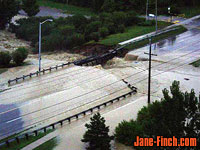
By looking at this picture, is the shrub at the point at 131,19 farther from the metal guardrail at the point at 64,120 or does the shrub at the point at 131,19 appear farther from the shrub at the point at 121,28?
the metal guardrail at the point at 64,120

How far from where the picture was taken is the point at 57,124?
23.3 metres

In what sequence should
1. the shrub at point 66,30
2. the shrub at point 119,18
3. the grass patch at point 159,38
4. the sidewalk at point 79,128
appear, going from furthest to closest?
the shrub at point 119,18, the shrub at point 66,30, the grass patch at point 159,38, the sidewalk at point 79,128

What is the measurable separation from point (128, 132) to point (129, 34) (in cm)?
3436

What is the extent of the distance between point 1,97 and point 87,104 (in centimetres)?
844

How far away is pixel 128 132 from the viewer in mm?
19328

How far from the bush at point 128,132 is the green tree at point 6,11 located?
45284 millimetres

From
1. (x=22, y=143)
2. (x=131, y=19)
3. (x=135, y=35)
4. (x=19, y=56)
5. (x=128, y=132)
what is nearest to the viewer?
(x=128, y=132)

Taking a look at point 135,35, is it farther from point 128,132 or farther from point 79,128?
point 128,132

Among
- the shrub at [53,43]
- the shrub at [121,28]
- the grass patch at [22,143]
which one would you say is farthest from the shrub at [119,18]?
the grass patch at [22,143]

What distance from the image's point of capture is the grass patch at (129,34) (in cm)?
4864

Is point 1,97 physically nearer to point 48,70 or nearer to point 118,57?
point 48,70

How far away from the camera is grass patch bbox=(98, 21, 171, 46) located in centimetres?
4864

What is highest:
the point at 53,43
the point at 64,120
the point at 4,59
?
the point at 53,43

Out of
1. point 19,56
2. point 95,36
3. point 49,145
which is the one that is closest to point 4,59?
point 19,56
